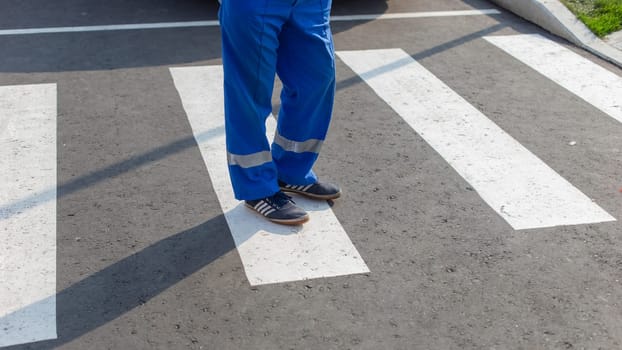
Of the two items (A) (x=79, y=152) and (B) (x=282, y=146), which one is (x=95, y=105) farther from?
(B) (x=282, y=146)

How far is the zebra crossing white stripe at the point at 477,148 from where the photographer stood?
4949 mm

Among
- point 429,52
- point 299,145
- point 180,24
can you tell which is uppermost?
point 299,145

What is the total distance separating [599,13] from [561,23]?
58 centimetres

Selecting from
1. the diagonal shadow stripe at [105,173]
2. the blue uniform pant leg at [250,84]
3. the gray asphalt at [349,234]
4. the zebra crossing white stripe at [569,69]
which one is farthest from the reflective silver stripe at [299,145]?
the zebra crossing white stripe at [569,69]

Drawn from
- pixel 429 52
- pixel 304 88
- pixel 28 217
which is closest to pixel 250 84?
pixel 304 88

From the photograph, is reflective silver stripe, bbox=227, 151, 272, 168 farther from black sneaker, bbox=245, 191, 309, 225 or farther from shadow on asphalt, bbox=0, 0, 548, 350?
shadow on asphalt, bbox=0, 0, 548, 350

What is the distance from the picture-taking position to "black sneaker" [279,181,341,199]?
4.97 meters

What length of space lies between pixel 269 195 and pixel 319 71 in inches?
27.3

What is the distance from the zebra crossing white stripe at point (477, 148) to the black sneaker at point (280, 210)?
3.60 feet

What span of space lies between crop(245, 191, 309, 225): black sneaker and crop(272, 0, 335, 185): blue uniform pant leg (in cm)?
23

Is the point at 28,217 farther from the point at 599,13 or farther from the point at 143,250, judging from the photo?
the point at 599,13

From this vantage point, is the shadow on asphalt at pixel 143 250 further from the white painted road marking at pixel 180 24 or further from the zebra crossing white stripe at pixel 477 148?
the zebra crossing white stripe at pixel 477 148

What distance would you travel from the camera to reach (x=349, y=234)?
466 cm

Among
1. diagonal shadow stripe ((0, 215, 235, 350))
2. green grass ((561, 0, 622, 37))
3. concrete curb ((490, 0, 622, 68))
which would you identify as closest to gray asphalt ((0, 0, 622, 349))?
diagonal shadow stripe ((0, 215, 235, 350))
